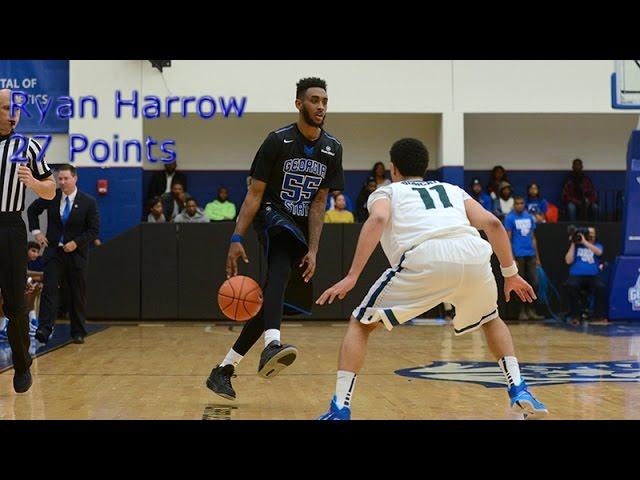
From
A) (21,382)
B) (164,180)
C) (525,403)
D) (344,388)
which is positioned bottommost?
(21,382)

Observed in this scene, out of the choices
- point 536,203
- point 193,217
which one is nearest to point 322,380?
point 193,217

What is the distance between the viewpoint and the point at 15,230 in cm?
711

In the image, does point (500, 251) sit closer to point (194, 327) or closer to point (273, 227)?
point (273, 227)

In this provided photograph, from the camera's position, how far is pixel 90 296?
56.6ft

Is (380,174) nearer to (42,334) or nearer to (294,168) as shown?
(42,334)

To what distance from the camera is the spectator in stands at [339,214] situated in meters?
18.1

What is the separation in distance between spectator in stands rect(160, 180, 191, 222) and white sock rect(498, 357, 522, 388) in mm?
13676

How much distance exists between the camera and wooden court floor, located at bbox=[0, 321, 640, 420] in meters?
6.46

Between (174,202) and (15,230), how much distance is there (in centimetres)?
1199

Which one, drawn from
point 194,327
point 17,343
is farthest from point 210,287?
point 17,343

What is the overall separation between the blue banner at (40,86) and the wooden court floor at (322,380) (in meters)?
7.18

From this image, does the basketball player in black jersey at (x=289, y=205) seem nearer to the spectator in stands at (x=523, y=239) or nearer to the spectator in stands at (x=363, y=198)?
the spectator in stands at (x=523, y=239)

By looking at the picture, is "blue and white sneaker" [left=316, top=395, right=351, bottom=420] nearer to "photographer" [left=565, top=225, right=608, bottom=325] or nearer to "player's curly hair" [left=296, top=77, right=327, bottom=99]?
"player's curly hair" [left=296, top=77, right=327, bottom=99]

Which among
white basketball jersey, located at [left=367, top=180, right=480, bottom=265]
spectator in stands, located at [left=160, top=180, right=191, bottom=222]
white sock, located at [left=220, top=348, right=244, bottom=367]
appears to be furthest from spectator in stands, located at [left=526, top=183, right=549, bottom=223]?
white basketball jersey, located at [left=367, top=180, right=480, bottom=265]
